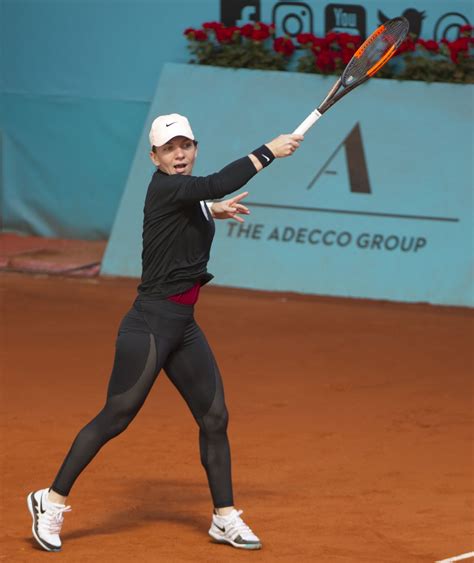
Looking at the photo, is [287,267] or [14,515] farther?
[287,267]

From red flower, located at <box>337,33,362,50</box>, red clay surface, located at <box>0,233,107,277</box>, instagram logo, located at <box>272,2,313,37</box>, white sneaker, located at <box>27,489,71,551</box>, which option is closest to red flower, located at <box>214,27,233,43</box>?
instagram logo, located at <box>272,2,313,37</box>

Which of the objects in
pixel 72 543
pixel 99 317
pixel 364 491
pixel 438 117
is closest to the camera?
pixel 72 543

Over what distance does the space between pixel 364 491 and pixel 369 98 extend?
6.08 meters

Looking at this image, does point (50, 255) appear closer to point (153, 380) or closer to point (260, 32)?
point (260, 32)

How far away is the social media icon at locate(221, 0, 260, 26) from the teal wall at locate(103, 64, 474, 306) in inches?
38.9

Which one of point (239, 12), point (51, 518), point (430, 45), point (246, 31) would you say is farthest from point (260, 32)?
point (51, 518)

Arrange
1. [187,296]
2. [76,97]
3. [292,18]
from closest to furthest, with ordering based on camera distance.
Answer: [187,296]
[292,18]
[76,97]

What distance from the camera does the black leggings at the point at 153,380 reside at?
5672 mm

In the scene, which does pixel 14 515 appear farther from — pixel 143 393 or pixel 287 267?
pixel 287 267

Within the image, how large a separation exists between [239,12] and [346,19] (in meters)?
1.13

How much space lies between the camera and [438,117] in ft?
39.0

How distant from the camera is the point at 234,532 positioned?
19.0ft

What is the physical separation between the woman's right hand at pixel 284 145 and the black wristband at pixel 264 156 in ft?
0.05

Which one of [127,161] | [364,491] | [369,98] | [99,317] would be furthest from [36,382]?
[127,161]
